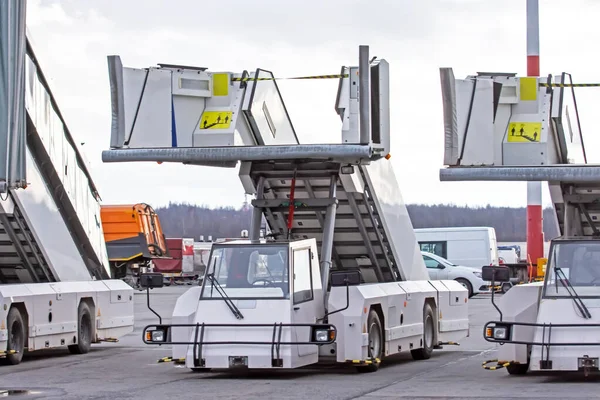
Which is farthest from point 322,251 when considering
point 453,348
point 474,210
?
point 474,210

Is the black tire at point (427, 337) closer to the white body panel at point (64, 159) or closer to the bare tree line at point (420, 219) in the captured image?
the white body panel at point (64, 159)

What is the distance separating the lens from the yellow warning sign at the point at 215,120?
14.7 meters

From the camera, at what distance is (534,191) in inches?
1309

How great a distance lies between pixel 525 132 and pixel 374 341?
3221 millimetres

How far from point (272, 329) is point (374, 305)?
1835mm

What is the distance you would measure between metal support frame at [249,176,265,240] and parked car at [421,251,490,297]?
21939 mm

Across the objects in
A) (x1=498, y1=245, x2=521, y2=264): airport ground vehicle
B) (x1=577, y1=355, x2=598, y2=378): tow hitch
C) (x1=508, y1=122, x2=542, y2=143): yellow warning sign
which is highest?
(x1=508, y1=122, x2=542, y2=143): yellow warning sign

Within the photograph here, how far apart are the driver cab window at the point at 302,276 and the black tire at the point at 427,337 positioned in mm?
3134

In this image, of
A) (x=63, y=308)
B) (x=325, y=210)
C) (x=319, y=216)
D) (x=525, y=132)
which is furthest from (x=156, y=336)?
(x=525, y=132)

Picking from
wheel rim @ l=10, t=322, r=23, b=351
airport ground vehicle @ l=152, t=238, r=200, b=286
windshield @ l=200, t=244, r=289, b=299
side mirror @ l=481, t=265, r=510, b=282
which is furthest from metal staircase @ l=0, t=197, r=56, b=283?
airport ground vehicle @ l=152, t=238, r=200, b=286

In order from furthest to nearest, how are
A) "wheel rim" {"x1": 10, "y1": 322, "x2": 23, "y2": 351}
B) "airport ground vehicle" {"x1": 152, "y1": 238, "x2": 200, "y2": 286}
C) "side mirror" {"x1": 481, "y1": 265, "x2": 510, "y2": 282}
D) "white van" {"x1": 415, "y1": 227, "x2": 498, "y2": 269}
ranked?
"airport ground vehicle" {"x1": 152, "y1": 238, "x2": 200, "y2": 286} → "white van" {"x1": 415, "y1": 227, "x2": 498, "y2": 269} → "wheel rim" {"x1": 10, "y1": 322, "x2": 23, "y2": 351} → "side mirror" {"x1": 481, "y1": 265, "x2": 510, "y2": 282}

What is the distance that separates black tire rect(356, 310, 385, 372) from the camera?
14828 mm

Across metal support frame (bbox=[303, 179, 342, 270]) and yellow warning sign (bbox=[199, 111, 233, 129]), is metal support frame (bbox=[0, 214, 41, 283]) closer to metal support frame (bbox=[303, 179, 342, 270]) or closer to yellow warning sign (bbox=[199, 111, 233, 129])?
yellow warning sign (bbox=[199, 111, 233, 129])

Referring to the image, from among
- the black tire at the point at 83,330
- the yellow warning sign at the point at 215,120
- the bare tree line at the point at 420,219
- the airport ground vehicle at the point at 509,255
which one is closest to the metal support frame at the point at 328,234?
the yellow warning sign at the point at 215,120
